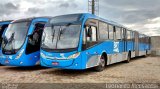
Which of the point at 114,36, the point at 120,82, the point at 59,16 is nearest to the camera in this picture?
the point at 120,82

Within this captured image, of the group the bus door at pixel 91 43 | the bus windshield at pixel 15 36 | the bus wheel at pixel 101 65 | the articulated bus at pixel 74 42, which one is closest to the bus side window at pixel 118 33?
the articulated bus at pixel 74 42

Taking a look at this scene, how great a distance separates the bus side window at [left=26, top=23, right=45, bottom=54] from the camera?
1516 cm

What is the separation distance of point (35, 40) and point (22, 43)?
94cm

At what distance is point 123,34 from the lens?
66.3 ft

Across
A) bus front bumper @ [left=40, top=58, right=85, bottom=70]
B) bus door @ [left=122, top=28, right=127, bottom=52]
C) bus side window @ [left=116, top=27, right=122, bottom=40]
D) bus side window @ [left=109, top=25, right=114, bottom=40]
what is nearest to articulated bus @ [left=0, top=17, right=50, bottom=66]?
bus front bumper @ [left=40, top=58, right=85, bottom=70]

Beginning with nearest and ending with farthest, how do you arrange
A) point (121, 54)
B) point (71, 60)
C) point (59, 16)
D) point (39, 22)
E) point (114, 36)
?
point (71, 60) → point (59, 16) → point (39, 22) → point (114, 36) → point (121, 54)

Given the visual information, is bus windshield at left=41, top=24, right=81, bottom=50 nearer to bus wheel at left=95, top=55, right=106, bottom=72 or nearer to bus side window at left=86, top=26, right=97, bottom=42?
bus side window at left=86, top=26, right=97, bottom=42

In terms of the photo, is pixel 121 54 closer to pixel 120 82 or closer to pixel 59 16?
pixel 59 16

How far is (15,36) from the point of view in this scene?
1523cm

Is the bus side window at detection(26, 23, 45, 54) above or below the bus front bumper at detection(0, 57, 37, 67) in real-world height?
above

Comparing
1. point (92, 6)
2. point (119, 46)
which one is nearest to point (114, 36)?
point (119, 46)

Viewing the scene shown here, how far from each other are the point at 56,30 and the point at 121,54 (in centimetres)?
742

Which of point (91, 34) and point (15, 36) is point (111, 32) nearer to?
point (91, 34)

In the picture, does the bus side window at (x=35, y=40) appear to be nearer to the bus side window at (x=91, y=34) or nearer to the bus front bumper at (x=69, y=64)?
the bus front bumper at (x=69, y=64)
